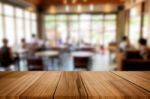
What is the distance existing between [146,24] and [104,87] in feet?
22.7

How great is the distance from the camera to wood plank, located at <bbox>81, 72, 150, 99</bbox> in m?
0.77

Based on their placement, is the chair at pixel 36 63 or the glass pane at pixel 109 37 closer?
the chair at pixel 36 63

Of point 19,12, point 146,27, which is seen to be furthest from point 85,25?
point 146,27

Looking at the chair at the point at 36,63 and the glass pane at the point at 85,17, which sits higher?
the glass pane at the point at 85,17

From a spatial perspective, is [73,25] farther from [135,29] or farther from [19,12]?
[135,29]

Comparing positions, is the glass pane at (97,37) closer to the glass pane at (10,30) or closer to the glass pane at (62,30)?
the glass pane at (62,30)

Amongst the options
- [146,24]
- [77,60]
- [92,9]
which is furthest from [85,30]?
[77,60]

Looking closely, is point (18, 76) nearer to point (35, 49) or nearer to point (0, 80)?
point (0, 80)

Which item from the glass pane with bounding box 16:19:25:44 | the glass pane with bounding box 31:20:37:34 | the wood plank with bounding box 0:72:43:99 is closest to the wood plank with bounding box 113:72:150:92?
the wood plank with bounding box 0:72:43:99

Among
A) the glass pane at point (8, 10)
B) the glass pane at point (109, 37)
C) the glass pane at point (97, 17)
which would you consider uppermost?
the glass pane at point (97, 17)

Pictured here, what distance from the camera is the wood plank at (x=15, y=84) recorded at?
790 mm

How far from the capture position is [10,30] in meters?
8.82

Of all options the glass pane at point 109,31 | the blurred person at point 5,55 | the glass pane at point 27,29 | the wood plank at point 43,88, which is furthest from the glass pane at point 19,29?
the wood plank at point 43,88

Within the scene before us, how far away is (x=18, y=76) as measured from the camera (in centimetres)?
113
